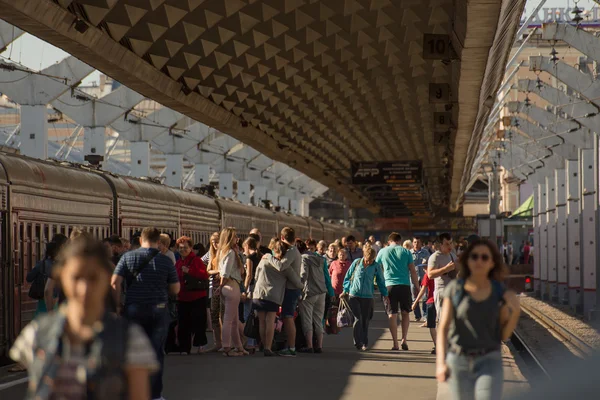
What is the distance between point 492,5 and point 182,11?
20.4 ft

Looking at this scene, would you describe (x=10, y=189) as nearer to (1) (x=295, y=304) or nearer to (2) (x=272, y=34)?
(1) (x=295, y=304)

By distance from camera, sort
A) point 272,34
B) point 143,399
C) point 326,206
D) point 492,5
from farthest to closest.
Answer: point 326,206, point 272,34, point 492,5, point 143,399

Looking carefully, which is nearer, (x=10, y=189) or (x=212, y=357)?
(x=10, y=189)

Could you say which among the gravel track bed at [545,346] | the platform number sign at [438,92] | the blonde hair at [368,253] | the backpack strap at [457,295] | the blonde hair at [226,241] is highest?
the platform number sign at [438,92]

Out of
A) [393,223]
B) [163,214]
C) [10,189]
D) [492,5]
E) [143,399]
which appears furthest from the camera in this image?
[393,223]

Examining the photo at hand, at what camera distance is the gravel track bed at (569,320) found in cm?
2398

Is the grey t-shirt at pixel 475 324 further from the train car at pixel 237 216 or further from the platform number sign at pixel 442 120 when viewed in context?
the train car at pixel 237 216

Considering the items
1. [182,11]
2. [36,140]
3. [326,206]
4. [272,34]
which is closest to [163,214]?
→ [36,140]

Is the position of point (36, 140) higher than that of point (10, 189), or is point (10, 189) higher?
point (36, 140)

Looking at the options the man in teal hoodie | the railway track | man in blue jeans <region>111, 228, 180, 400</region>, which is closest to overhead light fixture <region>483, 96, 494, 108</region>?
the railway track

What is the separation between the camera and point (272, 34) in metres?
20.8

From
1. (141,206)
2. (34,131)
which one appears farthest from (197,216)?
(141,206)

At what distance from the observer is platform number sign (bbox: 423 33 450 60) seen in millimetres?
18547

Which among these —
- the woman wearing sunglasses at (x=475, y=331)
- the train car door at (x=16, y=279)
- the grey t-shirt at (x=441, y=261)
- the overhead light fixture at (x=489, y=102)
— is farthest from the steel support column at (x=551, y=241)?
the woman wearing sunglasses at (x=475, y=331)
